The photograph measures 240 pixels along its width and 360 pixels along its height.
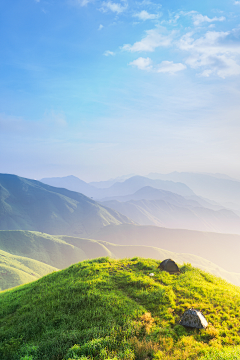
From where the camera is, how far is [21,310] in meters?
14.3

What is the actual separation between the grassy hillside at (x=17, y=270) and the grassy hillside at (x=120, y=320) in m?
103

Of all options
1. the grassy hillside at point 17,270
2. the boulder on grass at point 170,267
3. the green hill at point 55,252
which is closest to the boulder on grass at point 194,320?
the boulder on grass at point 170,267

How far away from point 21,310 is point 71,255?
567 ft

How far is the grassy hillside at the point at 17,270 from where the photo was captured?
98244 mm

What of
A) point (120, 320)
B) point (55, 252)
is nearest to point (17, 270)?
point (55, 252)

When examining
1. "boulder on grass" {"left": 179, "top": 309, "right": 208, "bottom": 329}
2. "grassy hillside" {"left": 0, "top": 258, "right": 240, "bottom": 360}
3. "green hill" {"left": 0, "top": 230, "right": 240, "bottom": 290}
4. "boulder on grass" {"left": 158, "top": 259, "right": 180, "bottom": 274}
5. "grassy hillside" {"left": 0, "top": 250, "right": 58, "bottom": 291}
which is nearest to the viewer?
"grassy hillside" {"left": 0, "top": 258, "right": 240, "bottom": 360}

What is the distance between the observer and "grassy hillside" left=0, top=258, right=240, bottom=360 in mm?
9258

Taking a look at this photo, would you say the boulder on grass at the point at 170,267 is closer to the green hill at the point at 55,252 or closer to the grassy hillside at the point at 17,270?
the grassy hillside at the point at 17,270

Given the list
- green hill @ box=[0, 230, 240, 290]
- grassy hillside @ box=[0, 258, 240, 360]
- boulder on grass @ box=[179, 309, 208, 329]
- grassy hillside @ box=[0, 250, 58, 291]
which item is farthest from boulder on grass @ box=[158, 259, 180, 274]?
green hill @ box=[0, 230, 240, 290]

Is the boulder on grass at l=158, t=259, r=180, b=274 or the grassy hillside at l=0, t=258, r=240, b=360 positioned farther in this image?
the boulder on grass at l=158, t=259, r=180, b=274

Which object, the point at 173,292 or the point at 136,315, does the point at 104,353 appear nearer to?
the point at 136,315

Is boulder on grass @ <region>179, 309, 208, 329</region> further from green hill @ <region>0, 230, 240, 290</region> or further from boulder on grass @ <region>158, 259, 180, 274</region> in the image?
green hill @ <region>0, 230, 240, 290</region>

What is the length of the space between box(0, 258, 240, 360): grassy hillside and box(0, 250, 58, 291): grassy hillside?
339ft

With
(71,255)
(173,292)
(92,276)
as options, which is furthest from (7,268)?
(173,292)
